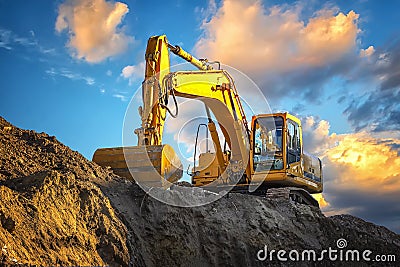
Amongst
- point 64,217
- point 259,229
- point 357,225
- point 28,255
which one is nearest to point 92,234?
point 64,217

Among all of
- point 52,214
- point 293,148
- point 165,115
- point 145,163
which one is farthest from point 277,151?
point 52,214

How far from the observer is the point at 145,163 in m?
9.95

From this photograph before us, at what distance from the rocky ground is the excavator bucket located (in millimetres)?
454

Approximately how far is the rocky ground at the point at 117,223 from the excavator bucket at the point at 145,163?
45 centimetres

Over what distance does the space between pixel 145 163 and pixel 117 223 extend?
210cm

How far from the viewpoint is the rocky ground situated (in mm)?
6410

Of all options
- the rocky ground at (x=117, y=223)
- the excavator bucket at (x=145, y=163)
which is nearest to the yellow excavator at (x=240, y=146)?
the rocky ground at (x=117, y=223)

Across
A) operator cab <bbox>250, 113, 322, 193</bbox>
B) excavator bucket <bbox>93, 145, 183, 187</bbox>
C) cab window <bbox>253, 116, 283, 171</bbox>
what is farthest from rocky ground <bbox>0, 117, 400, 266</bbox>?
cab window <bbox>253, 116, 283, 171</bbox>

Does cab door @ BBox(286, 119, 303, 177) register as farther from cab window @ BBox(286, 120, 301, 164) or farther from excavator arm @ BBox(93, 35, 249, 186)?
excavator arm @ BBox(93, 35, 249, 186)

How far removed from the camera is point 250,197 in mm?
11977

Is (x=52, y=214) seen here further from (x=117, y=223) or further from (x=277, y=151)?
(x=277, y=151)

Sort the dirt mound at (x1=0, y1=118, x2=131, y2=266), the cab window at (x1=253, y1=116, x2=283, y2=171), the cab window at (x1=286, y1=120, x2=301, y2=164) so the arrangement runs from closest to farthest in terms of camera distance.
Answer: the dirt mound at (x1=0, y1=118, x2=131, y2=266) → the cab window at (x1=253, y1=116, x2=283, y2=171) → the cab window at (x1=286, y1=120, x2=301, y2=164)

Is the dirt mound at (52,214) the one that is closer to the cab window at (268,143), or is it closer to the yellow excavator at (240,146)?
the yellow excavator at (240,146)

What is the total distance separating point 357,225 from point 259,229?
14.0 ft
